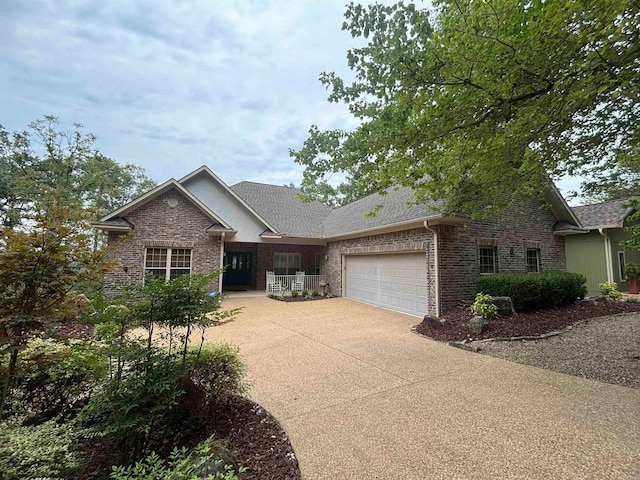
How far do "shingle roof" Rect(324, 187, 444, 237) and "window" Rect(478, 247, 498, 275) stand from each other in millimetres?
2581

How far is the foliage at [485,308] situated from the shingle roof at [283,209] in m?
8.29

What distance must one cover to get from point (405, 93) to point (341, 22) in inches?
72.8

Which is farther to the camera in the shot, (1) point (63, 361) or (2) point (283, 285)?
(2) point (283, 285)

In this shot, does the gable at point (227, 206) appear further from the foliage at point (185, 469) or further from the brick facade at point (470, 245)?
the foliage at point (185, 469)

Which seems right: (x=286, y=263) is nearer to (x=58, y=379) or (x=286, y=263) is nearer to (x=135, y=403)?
(x=58, y=379)

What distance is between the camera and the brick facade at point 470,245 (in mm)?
8516

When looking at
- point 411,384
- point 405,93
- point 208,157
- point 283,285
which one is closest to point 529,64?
point 405,93

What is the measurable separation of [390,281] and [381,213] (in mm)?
2817

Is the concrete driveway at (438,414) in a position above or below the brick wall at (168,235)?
below

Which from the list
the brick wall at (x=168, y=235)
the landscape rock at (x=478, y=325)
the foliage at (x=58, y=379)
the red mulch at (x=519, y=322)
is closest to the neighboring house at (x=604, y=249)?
the red mulch at (x=519, y=322)

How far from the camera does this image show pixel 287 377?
14.3 feet

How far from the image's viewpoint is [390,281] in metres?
10.4

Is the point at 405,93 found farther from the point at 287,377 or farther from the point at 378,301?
the point at 378,301

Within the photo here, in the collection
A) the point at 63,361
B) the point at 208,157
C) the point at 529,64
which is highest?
the point at 208,157
